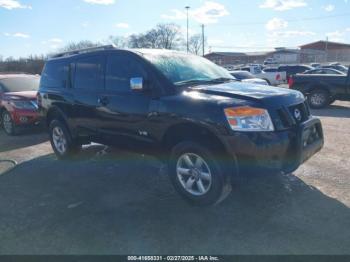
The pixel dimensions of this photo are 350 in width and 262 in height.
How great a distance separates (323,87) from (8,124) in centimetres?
1020

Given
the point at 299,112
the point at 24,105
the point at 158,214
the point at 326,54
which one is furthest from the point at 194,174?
the point at 326,54

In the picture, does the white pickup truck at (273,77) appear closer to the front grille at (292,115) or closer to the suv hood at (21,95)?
the suv hood at (21,95)

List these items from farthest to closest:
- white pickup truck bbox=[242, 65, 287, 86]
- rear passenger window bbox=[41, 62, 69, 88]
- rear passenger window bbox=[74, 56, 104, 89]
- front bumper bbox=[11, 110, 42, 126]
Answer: white pickup truck bbox=[242, 65, 287, 86], front bumper bbox=[11, 110, 42, 126], rear passenger window bbox=[41, 62, 69, 88], rear passenger window bbox=[74, 56, 104, 89]

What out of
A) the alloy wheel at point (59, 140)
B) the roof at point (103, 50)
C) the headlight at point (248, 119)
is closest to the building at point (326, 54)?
the roof at point (103, 50)

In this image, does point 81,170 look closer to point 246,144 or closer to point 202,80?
point 202,80

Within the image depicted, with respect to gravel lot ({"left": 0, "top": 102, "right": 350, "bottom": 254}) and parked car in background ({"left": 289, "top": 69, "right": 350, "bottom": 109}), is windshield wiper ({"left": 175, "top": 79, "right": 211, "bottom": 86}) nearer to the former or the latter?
gravel lot ({"left": 0, "top": 102, "right": 350, "bottom": 254})

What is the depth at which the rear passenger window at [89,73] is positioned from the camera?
517cm

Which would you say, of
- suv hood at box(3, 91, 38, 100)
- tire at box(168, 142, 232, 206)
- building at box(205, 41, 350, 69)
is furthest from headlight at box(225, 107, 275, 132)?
building at box(205, 41, 350, 69)

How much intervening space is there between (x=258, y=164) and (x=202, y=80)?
1550mm

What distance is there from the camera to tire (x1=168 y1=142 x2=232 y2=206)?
3.79 m

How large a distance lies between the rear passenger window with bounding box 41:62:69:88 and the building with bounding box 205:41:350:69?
60.2 m

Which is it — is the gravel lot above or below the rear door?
below

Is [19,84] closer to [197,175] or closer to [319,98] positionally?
[197,175]

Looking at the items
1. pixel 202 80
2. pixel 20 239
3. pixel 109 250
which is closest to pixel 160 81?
pixel 202 80
